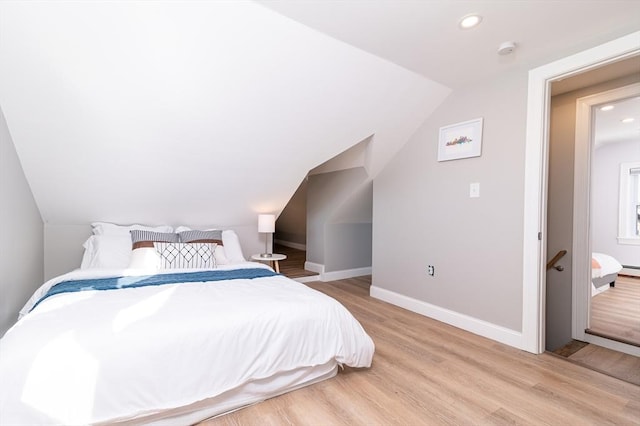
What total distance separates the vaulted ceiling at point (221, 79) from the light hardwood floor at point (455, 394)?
2.05 metres

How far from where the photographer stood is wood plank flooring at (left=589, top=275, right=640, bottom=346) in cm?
Answer: 268

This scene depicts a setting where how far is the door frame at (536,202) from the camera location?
7.41 feet

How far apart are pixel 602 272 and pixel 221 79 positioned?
194 inches

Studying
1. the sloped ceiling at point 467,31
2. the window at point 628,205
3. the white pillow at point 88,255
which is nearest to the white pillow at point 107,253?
the white pillow at point 88,255

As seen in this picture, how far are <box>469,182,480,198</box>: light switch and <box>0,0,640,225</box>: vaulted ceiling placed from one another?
89 centimetres

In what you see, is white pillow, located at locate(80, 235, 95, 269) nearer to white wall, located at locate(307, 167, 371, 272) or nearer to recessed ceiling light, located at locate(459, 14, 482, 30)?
white wall, located at locate(307, 167, 371, 272)

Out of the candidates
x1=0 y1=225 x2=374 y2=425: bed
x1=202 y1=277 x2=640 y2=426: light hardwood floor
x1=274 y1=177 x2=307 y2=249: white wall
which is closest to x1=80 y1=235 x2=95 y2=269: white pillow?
x1=0 y1=225 x2=374 y2=425: bed

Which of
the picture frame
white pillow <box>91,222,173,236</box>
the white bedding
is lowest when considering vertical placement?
the white bedding

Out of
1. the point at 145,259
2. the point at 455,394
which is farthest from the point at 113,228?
the point at 455,394

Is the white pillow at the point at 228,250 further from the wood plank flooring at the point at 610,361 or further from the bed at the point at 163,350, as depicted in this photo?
the wood plank flooring at the point at 610,361

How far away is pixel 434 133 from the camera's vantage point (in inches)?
120

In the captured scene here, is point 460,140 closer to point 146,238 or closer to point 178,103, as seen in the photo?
point 178,103

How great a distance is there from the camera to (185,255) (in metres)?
2.77

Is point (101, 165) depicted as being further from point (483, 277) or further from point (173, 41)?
point (483, 277)
